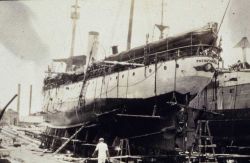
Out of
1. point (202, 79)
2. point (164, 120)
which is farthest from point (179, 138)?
point (202, 79)

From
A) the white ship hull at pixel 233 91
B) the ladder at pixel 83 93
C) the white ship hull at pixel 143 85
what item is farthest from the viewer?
the white ship hull at pixel 233 91

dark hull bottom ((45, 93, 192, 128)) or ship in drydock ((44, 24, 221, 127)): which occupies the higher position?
ship in drydock ((44, 24, 221, 127))

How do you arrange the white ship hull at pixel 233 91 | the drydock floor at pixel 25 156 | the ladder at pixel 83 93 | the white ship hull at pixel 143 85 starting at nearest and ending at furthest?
the drydock floor at pixel 25 156 < the white ship hull at pixel 143 85 < the ladder at pixel 83 93 < the white ship hull at pixel 233 91

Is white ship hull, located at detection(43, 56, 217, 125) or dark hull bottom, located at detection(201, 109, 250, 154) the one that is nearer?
white ship hull, located at detection(43, 56, 217, 125)

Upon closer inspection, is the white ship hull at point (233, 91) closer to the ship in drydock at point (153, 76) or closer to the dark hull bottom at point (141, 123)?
the ship in drydock at point (153, 76)

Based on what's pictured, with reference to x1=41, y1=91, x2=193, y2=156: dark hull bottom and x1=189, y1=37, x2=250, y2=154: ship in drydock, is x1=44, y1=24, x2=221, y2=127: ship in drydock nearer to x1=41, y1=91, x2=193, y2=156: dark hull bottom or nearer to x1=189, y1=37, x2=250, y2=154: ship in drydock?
x1=41, y1=91, x2=193, y2=156: dark hull bottom

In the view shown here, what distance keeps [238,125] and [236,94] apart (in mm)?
1892

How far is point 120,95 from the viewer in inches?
591

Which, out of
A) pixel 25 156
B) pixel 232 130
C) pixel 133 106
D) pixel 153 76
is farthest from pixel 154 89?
pixel 232 130

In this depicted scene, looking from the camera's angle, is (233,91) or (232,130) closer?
(232,130)

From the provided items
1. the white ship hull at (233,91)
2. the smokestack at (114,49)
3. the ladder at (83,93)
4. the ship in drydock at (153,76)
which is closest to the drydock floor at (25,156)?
the ship in drydock at (153,76)

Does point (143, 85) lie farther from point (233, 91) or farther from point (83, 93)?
point (233, 91)

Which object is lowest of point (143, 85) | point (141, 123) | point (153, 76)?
point (141, 123)

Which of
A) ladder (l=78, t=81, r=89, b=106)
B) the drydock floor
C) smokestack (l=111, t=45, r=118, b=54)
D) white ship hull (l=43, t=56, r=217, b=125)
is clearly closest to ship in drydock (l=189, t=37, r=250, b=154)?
white ship hull (l=43, t=56, r=217, b=125)
